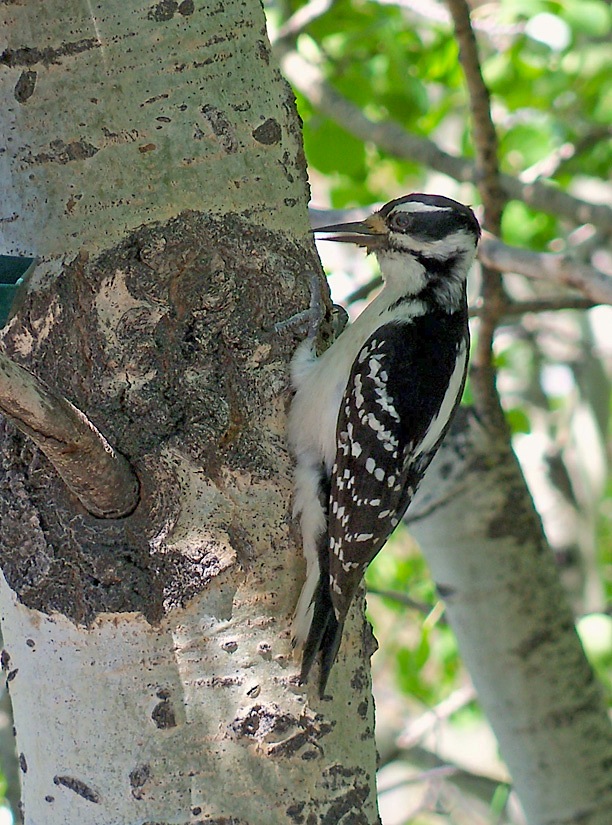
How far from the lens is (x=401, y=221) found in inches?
89.4

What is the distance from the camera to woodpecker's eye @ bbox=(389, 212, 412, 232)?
2.25m

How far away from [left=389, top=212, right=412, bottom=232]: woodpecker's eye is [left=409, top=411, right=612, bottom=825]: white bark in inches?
21.7

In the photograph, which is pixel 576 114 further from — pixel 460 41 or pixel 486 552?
pixel 486 552

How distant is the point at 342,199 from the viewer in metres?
4.14

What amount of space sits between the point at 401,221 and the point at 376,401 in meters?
0.45

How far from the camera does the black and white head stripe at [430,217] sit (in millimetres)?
2217

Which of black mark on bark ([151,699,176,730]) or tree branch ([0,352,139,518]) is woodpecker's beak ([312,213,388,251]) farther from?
black mark on bark ([151,699,176,730])

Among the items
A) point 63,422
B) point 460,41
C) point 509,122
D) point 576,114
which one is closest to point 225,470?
point 63,422

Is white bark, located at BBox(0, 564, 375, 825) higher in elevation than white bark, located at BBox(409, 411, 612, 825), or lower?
lower

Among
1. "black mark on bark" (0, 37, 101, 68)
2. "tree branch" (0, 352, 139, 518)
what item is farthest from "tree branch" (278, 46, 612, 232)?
"tree branch" (0, 352, 139, 518)

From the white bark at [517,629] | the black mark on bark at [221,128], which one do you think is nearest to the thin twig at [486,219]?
the white bark at [517,629]

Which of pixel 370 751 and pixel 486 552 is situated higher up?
pixel 486 552

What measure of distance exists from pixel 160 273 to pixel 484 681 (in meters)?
1.43

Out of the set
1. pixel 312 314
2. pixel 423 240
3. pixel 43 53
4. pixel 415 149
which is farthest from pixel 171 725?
pixel 415 149
